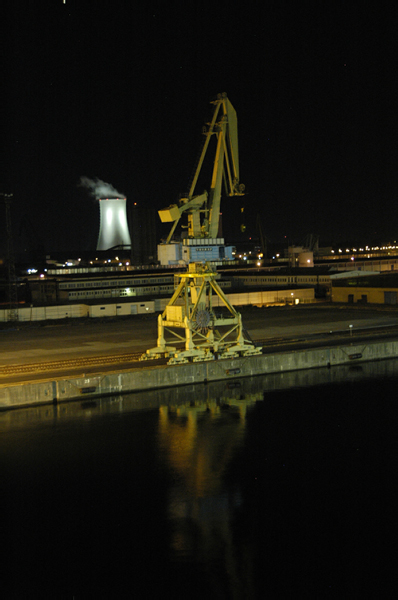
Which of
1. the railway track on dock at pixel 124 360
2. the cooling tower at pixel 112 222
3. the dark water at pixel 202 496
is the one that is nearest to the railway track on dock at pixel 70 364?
the railway track on dock at pixel 124 360

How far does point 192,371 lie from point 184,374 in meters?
0.37

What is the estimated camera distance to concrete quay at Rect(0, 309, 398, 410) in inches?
806

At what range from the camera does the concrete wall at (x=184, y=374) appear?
20.4 meters

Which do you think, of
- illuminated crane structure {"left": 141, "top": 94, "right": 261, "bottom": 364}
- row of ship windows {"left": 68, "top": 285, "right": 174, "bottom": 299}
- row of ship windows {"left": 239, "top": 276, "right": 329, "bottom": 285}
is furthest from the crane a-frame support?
row of ship windows {"left": 239, "top": 276, "right": 329, "bottom": 285}

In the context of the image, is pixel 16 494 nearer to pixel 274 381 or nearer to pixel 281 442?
pixel 281 442

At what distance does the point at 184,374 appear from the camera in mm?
23328

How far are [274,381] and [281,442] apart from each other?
6340mm

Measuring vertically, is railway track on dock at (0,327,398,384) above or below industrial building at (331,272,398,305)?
below

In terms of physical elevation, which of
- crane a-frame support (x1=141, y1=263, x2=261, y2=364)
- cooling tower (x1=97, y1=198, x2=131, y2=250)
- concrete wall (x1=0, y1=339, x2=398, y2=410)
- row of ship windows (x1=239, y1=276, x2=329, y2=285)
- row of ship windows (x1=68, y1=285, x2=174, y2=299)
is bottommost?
concrete wall (x1=0, y1=339, x2=398, y2=410)

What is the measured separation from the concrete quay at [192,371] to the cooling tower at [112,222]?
38.5 m

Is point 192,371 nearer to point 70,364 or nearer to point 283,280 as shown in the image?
point 70,364

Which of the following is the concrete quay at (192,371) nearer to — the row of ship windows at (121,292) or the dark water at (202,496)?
the dark water at (202,496)

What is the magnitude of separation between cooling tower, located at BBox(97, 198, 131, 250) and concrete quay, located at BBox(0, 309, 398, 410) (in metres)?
38.5

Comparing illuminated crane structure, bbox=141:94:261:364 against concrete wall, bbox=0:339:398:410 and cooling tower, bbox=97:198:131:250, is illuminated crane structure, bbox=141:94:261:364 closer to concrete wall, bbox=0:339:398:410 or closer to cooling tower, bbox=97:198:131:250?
concrete wall, bbox=0:339:398:410
